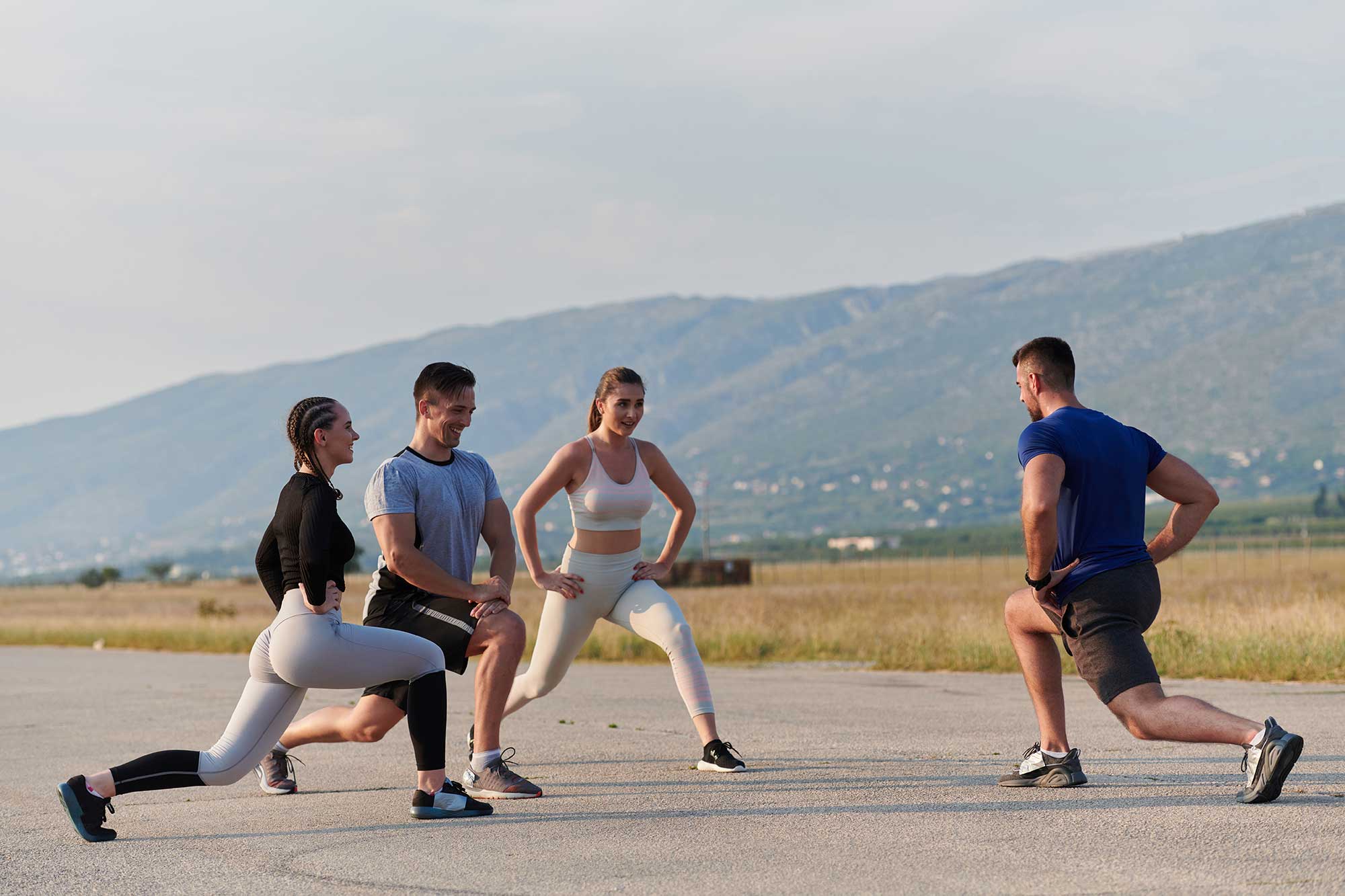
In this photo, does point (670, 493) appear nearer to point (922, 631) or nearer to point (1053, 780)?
point (1053, 780)

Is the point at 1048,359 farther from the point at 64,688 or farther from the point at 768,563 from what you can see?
the point at 768,563

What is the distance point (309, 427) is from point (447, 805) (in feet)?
5.86

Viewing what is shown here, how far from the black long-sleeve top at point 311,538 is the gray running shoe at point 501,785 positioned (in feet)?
4.68

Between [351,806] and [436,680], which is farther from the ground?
[436,680]

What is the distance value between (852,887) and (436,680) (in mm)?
2329

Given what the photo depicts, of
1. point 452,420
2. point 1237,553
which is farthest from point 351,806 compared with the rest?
point 1237,553

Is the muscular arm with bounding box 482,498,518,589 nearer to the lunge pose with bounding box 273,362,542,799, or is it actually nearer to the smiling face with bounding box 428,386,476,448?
the lunge pose with bounding box 273,362,542,799

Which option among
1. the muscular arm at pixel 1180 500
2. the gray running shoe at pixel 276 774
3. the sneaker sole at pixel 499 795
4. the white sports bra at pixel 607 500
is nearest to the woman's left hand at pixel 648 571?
the white sports bra at pixel 607 500

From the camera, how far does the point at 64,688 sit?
1681cm

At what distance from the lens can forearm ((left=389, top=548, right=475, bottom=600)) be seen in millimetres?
7383

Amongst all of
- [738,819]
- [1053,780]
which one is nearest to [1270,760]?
[1053,780]

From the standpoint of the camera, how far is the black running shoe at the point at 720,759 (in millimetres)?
8539

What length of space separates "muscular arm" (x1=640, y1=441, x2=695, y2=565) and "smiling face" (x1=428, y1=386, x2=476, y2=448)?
1.54 metres

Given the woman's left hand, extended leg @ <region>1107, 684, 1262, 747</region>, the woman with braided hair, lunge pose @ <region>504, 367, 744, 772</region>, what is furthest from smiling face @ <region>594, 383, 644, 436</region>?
extended leg @ <region>1107, 684, 1262, 747</region>
